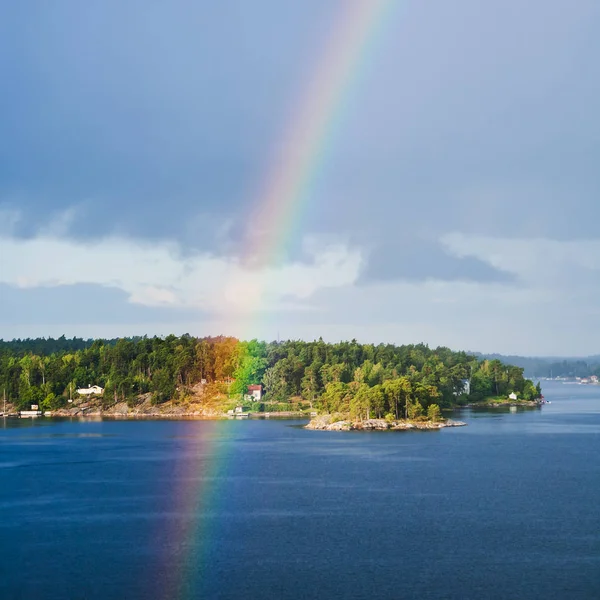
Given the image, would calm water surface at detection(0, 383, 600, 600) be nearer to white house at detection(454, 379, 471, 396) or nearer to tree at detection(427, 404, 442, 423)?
tree at detection(427, 404, 442, 423)

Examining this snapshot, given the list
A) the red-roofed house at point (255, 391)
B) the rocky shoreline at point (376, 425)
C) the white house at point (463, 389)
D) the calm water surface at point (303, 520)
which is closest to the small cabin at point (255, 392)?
the red-roofed house at point (255, 391)

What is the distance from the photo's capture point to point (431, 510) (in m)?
47.0

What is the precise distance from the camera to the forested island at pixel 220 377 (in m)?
134

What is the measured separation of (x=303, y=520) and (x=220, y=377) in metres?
100.0

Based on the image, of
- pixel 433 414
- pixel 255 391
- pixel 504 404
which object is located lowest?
pixel 433 414

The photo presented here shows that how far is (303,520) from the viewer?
44531mm

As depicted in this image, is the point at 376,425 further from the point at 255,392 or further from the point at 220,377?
the point at 220,377

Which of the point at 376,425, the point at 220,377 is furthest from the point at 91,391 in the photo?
the point at 376,425

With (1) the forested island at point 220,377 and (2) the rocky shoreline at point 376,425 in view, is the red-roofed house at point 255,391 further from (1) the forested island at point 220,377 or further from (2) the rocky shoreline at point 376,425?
(2) the rocky shoreline at point 376,425

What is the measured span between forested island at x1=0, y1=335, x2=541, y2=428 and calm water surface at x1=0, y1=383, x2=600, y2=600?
165ft

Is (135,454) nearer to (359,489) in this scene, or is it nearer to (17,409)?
(359,489)

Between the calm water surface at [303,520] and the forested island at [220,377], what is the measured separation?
165 ft

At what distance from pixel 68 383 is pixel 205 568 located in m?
113

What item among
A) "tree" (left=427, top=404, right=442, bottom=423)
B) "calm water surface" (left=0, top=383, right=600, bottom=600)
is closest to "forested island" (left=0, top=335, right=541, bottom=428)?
"tree" (left=427, top=404, right=442, bottom=423)
